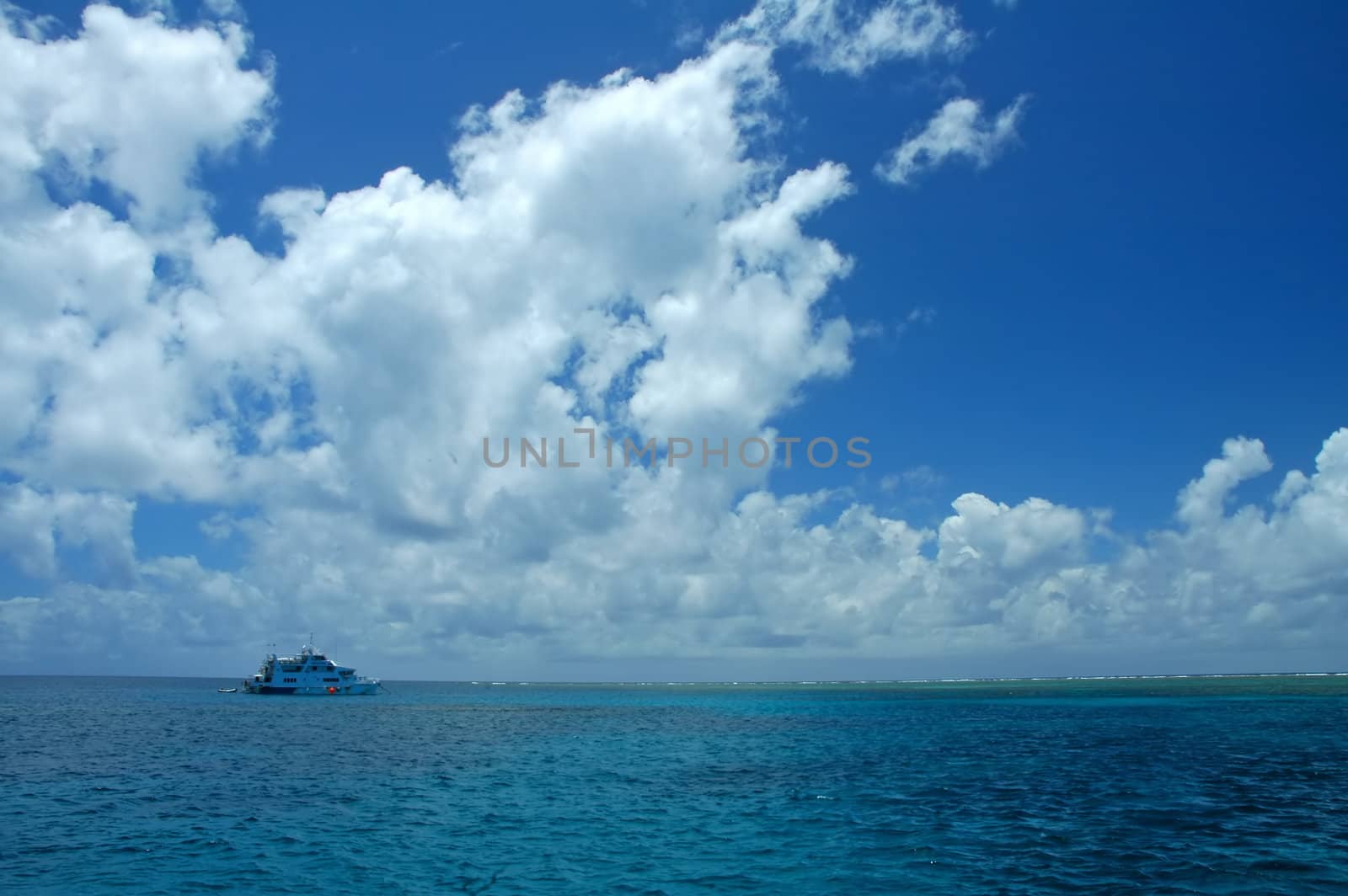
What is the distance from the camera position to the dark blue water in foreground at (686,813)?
2716cm

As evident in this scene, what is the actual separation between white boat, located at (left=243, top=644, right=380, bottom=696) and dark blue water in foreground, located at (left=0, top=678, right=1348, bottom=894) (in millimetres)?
97917

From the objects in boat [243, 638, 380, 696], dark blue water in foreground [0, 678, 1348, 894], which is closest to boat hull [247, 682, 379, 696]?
boat [243, 638, 380, 696]

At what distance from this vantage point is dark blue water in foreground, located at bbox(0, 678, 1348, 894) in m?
27.2

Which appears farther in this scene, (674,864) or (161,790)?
(161,790)

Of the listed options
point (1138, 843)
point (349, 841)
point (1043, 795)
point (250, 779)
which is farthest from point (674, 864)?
point (250, 779)

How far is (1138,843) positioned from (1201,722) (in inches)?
2756

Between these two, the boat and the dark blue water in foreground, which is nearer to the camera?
the dark blue water in foreground

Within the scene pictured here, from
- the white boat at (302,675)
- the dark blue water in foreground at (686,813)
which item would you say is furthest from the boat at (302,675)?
the dark blue water in foreground at (686,813)

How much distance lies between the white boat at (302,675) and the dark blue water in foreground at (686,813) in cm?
9792

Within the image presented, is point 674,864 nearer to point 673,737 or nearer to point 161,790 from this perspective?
point 161,790

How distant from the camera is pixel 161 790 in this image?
45531mm

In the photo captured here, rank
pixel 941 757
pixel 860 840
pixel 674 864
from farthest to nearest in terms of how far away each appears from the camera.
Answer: pixel 941 757 < pixel 860 840 < pixel 674 864

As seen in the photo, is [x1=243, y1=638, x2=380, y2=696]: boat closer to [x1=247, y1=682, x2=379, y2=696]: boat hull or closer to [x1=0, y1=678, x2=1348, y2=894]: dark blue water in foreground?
[x1=247, y1=682, x2=379, y2=696]: boat hull

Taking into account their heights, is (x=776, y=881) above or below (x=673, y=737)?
above
